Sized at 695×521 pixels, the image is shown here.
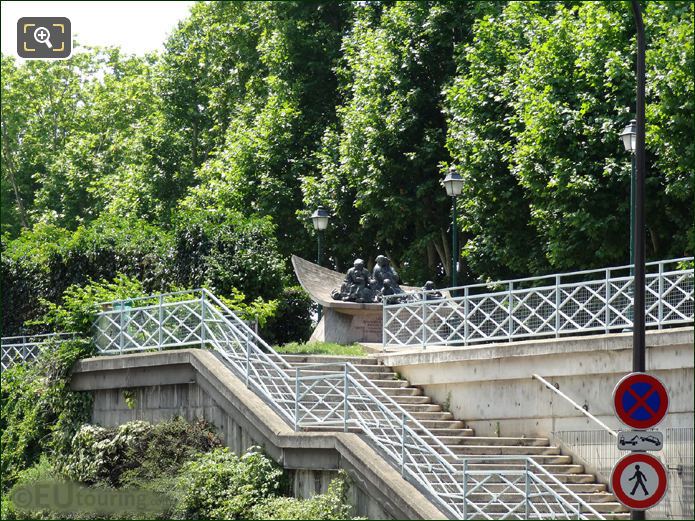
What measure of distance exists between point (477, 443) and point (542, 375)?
5.18 ft

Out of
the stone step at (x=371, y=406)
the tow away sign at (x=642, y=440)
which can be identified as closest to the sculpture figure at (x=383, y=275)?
the stone step at (x=371, y=406)

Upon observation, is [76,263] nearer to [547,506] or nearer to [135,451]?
[135,451]

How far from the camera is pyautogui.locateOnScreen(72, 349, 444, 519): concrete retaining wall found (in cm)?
1720

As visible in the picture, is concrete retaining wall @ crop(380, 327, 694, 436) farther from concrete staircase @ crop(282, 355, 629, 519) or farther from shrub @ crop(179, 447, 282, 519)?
shrub @ crop(179, 447, 282, 519)

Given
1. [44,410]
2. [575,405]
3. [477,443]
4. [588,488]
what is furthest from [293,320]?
[588,488]

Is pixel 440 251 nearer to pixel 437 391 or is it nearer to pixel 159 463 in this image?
pixel 437 391

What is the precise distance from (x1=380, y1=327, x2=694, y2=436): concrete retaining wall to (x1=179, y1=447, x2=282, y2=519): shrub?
4.19m

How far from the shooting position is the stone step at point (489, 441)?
67.2ft

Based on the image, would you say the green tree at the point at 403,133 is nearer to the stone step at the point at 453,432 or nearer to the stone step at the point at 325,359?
the stone step at the point at 325,359

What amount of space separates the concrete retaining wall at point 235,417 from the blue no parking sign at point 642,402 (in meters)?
3.22

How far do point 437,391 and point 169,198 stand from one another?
26.7 meters

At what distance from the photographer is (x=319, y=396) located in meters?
19.4

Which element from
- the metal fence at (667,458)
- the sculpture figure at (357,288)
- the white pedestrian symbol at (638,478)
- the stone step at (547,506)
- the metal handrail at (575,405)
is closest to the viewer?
the white pedestrian symbol at (638,478)

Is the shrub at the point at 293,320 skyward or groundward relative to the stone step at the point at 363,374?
skyward
